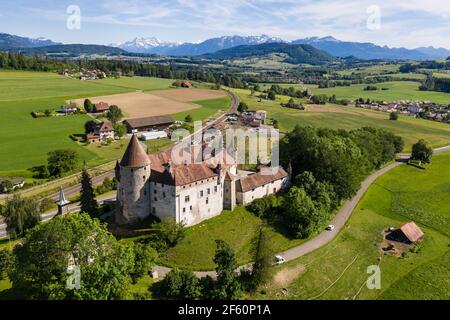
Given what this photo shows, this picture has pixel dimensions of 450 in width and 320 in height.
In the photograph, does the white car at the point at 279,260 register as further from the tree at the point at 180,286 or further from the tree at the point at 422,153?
the tree at the point at 422,153

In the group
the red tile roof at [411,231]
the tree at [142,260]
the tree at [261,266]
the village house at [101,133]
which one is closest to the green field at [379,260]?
the red tile roof at [411,231]

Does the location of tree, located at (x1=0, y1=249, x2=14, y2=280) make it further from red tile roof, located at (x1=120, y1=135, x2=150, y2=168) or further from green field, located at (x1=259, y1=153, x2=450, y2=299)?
green field, located at (x1=259, y1=153, x2=450, y2=299)

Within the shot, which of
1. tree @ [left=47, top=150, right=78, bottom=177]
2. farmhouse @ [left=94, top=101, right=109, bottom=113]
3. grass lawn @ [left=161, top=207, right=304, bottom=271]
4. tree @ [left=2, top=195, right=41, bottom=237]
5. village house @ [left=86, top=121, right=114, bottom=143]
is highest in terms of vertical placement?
farmhouse @ [left=94, top=101, right=109, bottom=113]

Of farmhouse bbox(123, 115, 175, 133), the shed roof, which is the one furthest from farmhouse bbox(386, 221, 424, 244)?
the shed roof

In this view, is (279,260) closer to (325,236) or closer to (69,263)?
(325,236)

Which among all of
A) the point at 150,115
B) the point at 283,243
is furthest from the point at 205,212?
the point at 150,115

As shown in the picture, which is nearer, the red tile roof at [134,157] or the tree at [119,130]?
the red tile roof at [134,157]
